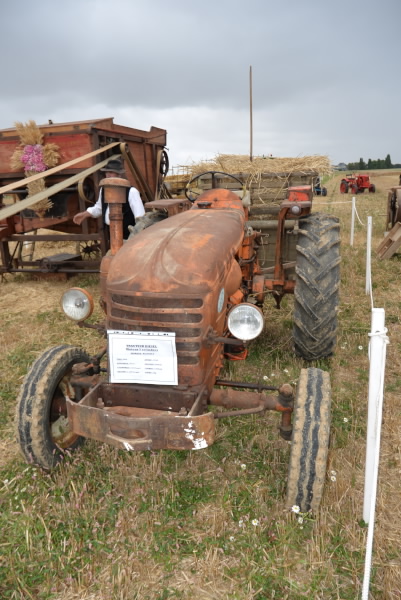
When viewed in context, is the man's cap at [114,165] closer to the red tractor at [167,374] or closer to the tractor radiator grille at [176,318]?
the red tractor at [167,374]

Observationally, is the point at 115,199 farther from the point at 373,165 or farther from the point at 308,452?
the point at 373,165

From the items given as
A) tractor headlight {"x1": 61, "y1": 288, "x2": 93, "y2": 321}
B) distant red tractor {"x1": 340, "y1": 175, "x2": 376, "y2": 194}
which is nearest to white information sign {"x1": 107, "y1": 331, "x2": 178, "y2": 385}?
tractor headlight {"x1": 61, "y1": 288, "x2": 93, "y2": 321}

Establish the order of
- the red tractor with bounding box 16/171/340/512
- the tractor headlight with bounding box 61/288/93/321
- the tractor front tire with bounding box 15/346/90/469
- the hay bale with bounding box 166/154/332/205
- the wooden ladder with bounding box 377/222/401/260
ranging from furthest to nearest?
the wooden ladder with bounding box 377/222/401/260, the hay bale with bounding box 166/154/332/205, the tractor headlight with bounding box 61/288/93/321, the tractor front tire with bounding box 15/346/90/469, the red tractor with bounding box 16/171/340/512

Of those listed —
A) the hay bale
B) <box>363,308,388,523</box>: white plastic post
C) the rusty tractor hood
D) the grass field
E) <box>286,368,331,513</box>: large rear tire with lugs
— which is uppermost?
the hay bale

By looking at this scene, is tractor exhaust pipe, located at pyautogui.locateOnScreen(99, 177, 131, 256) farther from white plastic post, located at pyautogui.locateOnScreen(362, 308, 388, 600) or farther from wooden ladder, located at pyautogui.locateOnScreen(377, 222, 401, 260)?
wooden ladder, located at pyautogui.locateOnScreen(377, 222, 401, 260)

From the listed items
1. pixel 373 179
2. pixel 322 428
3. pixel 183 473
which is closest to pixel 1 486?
pixel 183 473

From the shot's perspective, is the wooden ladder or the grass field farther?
the wooden ladder

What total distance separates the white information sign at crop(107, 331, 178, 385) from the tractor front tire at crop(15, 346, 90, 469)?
430 mm

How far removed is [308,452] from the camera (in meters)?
2.22

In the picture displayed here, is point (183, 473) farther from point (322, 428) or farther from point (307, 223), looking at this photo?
point (307, 223)

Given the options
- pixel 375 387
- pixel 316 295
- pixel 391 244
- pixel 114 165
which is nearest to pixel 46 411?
pixel 375 387

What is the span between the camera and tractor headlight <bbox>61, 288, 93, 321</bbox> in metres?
2.75

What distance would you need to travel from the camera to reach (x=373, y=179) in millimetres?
32906

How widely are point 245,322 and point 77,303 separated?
3.55 ft
